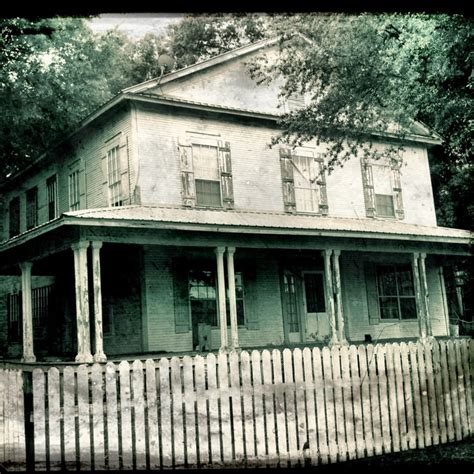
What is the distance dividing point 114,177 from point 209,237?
3.77 metres

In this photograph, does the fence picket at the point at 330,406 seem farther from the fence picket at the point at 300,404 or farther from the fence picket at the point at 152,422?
the fence picket at the point at 152,422

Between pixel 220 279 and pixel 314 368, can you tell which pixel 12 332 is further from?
pixel 314 368

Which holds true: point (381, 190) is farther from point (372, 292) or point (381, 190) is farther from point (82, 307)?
point (82, 307)

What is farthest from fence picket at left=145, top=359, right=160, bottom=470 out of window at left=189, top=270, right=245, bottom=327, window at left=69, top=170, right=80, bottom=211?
window at left=69, top=170, right=80, bottom=211

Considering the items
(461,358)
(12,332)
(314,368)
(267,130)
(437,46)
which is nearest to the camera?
(314,368)

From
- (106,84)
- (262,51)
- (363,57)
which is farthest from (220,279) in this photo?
(106,84)

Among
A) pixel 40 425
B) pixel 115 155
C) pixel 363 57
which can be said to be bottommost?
pixel 40 425

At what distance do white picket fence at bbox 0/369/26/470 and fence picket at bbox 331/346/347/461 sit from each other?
326cm

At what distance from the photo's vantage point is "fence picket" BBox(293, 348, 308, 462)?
20.3ft

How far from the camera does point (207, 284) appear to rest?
1612cm

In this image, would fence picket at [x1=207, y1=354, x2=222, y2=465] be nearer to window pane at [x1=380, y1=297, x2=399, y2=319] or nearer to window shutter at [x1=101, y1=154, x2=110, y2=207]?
window shutter at [x1=101, y1=154, x2=110, y2=207]

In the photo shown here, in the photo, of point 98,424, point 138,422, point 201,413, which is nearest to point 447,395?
point 201,413

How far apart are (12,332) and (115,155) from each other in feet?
26.7

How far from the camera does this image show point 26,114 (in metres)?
19.0
